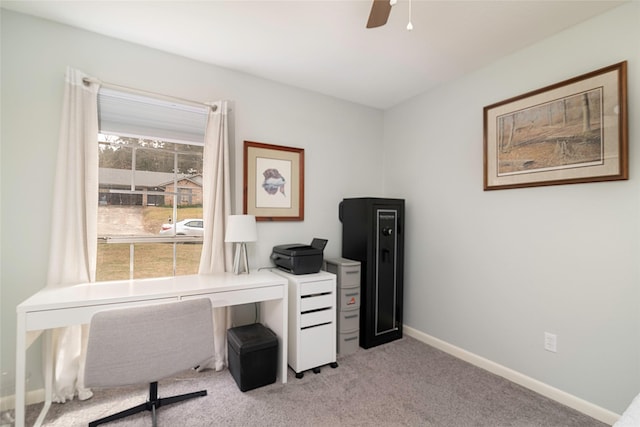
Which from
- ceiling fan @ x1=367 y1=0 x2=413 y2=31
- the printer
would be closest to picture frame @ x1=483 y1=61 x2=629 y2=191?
ceiling fan @ x1=367 y1=0 x2=413 y2=31

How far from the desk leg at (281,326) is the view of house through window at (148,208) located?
79 cm

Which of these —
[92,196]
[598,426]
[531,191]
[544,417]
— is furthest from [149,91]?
[598,426]

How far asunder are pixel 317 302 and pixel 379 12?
6.41 feet

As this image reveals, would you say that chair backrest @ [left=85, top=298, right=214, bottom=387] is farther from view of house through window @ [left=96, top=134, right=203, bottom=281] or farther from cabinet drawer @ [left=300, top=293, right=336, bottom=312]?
view of house through window @ [left=96, top=134, right=203, bottom=281]

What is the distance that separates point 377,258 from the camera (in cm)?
275

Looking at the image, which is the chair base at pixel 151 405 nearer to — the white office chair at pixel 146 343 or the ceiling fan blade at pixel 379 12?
the white office chair at pixel 146 343

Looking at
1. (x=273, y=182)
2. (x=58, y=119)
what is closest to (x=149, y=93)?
(x=58, y=119)

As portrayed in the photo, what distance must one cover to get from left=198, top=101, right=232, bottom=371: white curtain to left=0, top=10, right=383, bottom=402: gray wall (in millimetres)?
135

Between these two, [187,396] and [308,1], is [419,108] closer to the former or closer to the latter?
[308,1]

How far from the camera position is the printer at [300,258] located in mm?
2346

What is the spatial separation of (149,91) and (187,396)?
2.21 meters

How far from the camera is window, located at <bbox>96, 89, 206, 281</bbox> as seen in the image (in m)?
2.14

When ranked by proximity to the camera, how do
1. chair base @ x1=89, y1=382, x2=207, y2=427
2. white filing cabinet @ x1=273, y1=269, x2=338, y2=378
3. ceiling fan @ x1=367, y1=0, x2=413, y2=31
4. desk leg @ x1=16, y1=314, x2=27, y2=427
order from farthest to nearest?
white filing cabinet @ x1=273, y1=269, x2=338, y2=378
chair base @ x1=89, y1=382, x2=207, y2=427
desk leg @ x1=16, y1=314, x2=27, y2=427
ceiling fan @ x1=367, y1=0, x2=413, y2=31

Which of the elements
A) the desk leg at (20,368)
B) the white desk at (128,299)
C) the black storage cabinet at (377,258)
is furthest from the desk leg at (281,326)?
the desk leg at (20,368)
